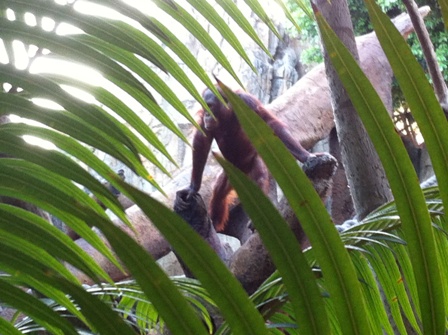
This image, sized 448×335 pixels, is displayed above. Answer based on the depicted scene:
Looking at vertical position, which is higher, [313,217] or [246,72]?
[246,72]

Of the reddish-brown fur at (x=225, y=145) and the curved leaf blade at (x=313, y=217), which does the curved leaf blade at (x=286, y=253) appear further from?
the reddish-brown fur at (x=225, y=145)

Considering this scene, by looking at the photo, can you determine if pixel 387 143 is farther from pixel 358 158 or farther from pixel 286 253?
pixel 358 158

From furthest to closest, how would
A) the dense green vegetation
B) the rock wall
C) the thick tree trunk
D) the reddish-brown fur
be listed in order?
the rock wall < the reddish-brown fur < the thick tree trunk < the dense green vegetation

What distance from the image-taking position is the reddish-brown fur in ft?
9.06

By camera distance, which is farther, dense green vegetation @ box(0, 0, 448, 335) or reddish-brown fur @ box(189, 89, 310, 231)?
reddish-brown fur @ box(189, 89, 310, 231)

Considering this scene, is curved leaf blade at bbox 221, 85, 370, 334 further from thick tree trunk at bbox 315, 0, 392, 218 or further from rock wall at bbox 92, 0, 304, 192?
rock wall at bbox 92, 0, 304, 192

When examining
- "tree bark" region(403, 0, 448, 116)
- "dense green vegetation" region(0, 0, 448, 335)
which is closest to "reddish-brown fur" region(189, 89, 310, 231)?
"tree bark" region(403, 0, 448, 116)

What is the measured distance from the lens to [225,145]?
304cm

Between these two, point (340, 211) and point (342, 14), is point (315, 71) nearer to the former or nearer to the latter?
point (340, 211)

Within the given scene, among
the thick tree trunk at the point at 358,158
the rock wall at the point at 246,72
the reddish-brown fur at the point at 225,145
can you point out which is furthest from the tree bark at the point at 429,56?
the rock wall at the point at 246,72

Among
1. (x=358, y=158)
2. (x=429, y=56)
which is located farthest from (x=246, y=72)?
(x=358, y=158)

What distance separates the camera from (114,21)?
1.69 ft

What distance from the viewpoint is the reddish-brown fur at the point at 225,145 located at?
2762 mm

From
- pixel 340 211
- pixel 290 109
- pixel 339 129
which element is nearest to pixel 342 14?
pixel 339 129
